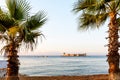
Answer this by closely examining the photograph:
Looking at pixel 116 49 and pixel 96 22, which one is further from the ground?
pixel 96 22

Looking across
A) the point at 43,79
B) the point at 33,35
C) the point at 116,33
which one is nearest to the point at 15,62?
the point at 33,35

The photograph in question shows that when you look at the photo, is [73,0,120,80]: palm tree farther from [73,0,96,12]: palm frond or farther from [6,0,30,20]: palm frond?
[6,0,30,20]: palm frond

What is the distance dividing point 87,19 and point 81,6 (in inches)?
Answer: 44.7

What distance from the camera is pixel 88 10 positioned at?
13.5m

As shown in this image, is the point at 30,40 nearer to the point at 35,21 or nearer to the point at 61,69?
the point at 35,21

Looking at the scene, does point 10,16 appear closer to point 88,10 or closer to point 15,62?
point 15,62

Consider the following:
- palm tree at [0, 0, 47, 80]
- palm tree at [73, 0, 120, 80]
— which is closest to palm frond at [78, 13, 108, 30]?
palm tree at [73, 0, 120, 80]

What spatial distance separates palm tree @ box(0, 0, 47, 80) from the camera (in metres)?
10.9

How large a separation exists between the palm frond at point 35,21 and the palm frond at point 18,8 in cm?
30

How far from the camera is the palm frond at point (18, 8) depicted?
1092 cm

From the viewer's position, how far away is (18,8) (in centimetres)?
1102

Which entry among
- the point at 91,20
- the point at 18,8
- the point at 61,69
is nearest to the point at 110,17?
the point at 91,20

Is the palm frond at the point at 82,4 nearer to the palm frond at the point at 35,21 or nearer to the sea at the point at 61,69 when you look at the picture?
the palm frond at the point at 35,21

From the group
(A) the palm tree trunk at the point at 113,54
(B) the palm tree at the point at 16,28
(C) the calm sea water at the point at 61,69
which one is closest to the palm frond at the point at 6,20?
(B) the palm tree at the point at 16,28
